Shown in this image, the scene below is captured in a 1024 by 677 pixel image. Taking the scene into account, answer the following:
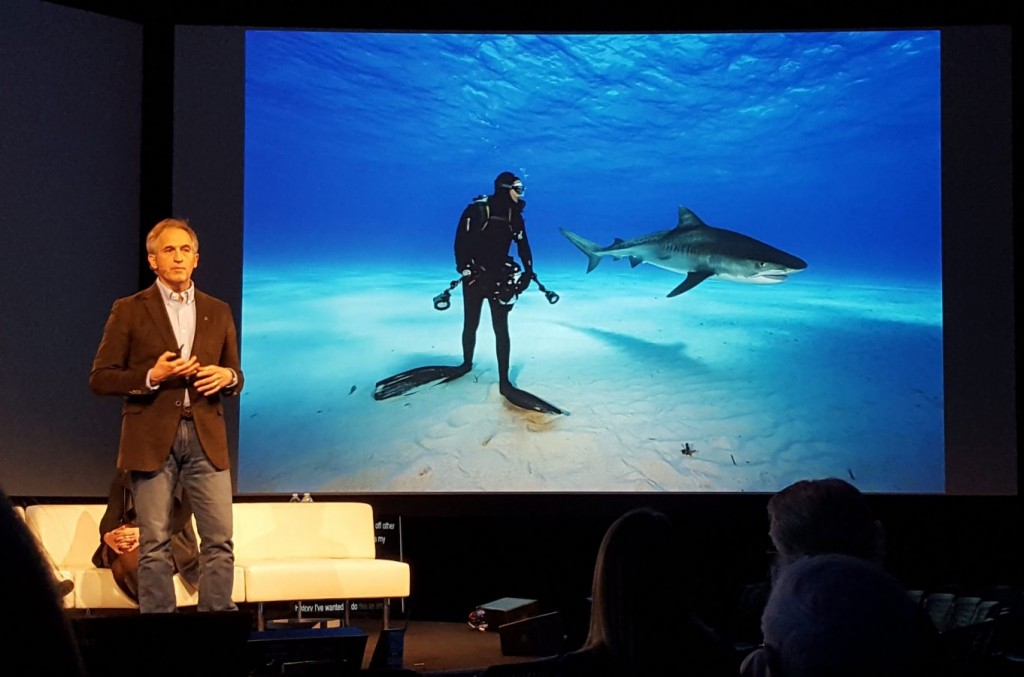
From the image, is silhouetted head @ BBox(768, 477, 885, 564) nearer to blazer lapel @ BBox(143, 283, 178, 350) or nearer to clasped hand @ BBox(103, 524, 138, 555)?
blazer lapel @ BBox(143, 283, 178, 350)

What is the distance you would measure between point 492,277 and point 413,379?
0.74 m

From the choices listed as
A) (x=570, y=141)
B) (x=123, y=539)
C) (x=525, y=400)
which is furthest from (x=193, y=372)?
(x=570, y=141)

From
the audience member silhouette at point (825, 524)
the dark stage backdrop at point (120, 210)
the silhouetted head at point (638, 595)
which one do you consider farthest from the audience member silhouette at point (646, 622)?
the dark stage backdrop at point (120, 210)

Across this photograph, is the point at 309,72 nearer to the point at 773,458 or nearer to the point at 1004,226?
the point at 773,458

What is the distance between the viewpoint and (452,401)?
6.04 m

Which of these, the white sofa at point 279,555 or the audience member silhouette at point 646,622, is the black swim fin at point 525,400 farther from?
the audience member silhouette at point 646,622

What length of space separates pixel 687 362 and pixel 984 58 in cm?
233

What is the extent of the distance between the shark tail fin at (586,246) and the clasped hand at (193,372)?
2.62 m

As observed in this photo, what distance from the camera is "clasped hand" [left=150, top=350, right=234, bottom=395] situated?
3.71 m

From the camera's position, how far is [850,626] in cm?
149

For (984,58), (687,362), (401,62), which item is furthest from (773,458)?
(401,62)

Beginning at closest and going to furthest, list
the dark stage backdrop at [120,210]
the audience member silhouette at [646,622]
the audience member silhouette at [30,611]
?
1. the audience member silhouette at [30,611]
2. the audience member silhouette at [646,622]
3. the dark stage backdrop at [120,210]

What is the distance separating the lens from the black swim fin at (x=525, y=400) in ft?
19.8

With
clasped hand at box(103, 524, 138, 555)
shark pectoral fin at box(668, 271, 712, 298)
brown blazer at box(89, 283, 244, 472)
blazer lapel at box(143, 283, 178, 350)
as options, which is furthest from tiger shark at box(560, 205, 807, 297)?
clasped hand at box(103, 524, 138, 555)
